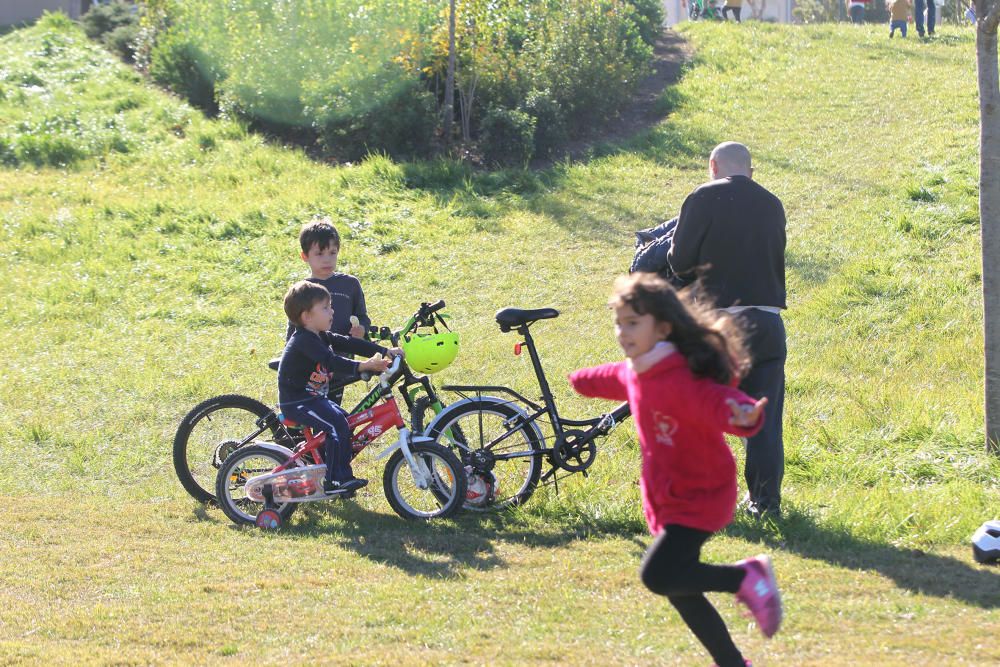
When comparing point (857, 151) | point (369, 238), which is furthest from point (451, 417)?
point (857, 151)

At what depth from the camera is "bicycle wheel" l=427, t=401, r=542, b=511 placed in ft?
21.9

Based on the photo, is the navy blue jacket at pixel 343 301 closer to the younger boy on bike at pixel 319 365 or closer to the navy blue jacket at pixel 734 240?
the younger boy on bike at pixel 319 365

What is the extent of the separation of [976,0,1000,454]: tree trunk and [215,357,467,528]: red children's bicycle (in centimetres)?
342

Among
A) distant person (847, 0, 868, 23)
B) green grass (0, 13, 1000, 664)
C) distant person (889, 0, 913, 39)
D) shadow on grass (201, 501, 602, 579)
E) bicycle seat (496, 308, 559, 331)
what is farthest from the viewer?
distant person (847, 0, 868, 23)

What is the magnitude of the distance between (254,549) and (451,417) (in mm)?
1397

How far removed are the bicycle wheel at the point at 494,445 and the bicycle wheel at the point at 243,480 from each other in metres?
1.01

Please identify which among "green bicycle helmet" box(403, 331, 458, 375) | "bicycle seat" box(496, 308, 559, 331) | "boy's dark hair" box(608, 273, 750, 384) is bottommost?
"green bicycle helmet" box(403, 331, 458, 375)

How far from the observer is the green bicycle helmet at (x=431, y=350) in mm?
6594

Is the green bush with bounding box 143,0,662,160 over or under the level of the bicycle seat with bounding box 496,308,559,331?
over

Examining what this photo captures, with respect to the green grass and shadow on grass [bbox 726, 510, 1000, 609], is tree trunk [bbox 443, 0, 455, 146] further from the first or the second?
shadow on grass [bbox 726, 510, 1000, 609]

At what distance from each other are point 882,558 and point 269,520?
3493 mm

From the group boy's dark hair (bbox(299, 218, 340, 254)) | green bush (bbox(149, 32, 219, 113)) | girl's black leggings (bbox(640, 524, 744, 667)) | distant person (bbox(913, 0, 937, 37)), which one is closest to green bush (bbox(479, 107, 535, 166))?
green bush (bbox(149, 32, 219, 113))

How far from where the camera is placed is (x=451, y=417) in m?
6.77

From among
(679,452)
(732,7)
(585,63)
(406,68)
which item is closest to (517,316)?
(679,452)
